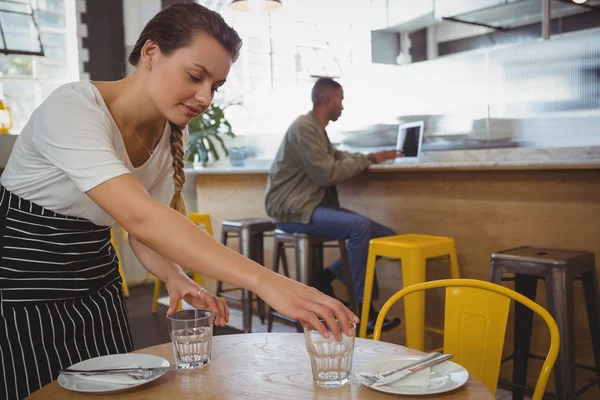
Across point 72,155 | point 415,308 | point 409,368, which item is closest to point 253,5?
point 415,308

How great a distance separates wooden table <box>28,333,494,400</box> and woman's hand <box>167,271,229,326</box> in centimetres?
8

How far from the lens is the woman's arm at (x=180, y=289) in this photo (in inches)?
49.5

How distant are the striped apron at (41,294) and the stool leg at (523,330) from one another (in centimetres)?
172

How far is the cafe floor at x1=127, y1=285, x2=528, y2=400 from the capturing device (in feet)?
12.0

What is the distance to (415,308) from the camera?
2.51 metres

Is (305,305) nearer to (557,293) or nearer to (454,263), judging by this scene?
(557,293)

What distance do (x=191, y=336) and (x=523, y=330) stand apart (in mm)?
1740

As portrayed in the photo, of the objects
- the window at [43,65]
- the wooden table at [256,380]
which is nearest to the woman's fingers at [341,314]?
the wooden table at [256,380]

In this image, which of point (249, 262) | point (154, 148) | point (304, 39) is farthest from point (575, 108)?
point (249, 262)

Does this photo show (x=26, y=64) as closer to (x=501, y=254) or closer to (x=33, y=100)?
(x=33, y=100)

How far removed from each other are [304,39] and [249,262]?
207 inches

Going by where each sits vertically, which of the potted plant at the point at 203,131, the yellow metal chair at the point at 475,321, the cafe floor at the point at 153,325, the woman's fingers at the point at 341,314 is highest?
the potted plant at the point at 203,131

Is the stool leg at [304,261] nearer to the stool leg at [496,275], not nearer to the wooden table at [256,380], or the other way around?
the stool leg at [496,275]

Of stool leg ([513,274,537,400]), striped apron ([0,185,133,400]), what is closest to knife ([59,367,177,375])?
striped apron ([0,185,133,400])
